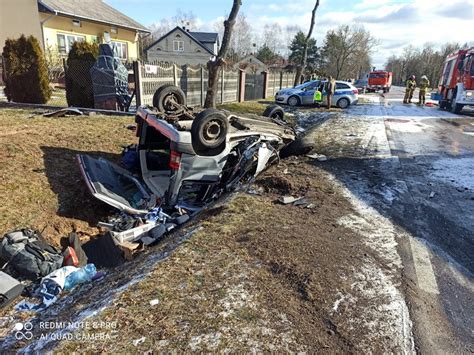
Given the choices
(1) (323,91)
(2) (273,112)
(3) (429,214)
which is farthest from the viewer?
(1) (323,91)

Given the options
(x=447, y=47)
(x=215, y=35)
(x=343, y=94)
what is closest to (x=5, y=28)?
(x=343, y=94)

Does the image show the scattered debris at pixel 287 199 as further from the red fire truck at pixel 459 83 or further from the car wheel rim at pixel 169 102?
the red fire truck at pixel 459 83

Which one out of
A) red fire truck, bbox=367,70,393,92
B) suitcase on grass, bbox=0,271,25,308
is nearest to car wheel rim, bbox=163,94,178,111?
suitcase on grass, bbox=0,271,25,308

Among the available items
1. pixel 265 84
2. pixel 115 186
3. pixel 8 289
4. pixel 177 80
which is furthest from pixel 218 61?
pixel 265 84

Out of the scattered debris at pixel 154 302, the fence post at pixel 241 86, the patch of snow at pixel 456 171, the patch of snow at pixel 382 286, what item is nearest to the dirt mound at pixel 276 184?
the patch of snow at pixel 382 286

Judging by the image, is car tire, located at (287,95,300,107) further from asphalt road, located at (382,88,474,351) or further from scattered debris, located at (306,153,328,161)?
scattered debris, located at (306,153,328,161)

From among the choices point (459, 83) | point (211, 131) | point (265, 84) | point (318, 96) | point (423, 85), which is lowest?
point (318, 96)

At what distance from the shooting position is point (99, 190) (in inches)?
191

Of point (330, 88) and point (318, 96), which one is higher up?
point (330, 88)

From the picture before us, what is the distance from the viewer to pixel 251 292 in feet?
9.21

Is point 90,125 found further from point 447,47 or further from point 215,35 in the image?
point 447,47

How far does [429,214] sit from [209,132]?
10.3 feet

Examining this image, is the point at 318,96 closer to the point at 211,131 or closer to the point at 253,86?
the point at 253,86

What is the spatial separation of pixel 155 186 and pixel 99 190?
884 millimetres
